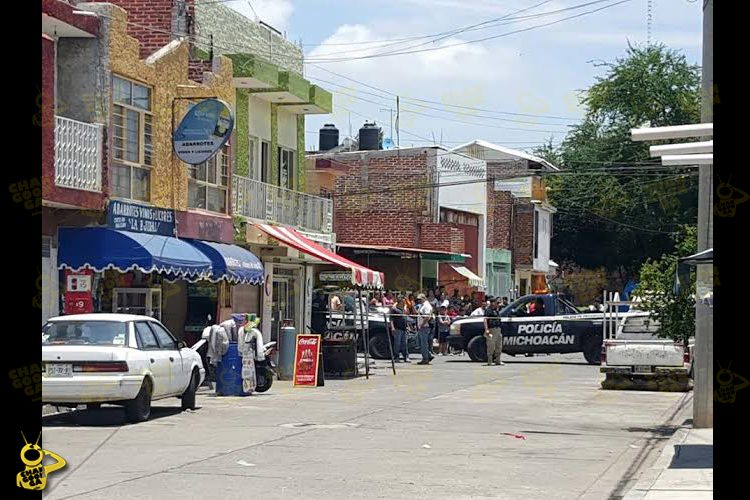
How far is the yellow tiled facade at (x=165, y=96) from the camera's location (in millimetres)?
25078

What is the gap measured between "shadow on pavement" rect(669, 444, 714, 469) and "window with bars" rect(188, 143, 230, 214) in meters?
14.5

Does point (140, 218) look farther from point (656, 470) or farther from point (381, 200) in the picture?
point (381, 200)

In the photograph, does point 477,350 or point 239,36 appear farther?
point 477,350

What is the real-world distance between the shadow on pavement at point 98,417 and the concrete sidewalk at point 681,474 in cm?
777

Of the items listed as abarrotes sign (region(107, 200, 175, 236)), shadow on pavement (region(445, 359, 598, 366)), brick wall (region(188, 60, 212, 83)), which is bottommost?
shadow on pavement (region(445, 359, 598, 366))

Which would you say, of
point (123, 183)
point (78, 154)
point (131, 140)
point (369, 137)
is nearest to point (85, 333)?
point (78, 154)

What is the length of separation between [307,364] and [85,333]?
849 centimetres

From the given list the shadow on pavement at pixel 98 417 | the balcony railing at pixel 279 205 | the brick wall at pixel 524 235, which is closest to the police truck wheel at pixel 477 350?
the balcony railing at pixel 279 205

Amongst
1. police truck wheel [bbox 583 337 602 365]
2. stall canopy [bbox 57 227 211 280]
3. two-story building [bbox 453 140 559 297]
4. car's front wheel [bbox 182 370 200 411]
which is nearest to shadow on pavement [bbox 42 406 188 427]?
car's front wheel [bbox 182 370 200 411]

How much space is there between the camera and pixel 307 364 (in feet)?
86.6

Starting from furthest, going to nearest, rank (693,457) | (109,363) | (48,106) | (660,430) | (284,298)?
(284,298) < (48,106) < (660,430) < (109,363) < (693,457)

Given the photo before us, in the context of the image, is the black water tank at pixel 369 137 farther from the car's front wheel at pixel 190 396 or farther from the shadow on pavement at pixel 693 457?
the shadow on pavement at pixel 693 457

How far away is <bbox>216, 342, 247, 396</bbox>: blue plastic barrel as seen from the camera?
78.0ft

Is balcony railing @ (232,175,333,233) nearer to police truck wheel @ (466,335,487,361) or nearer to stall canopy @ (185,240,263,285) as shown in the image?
stall canopy @ (185,240,263,285)
